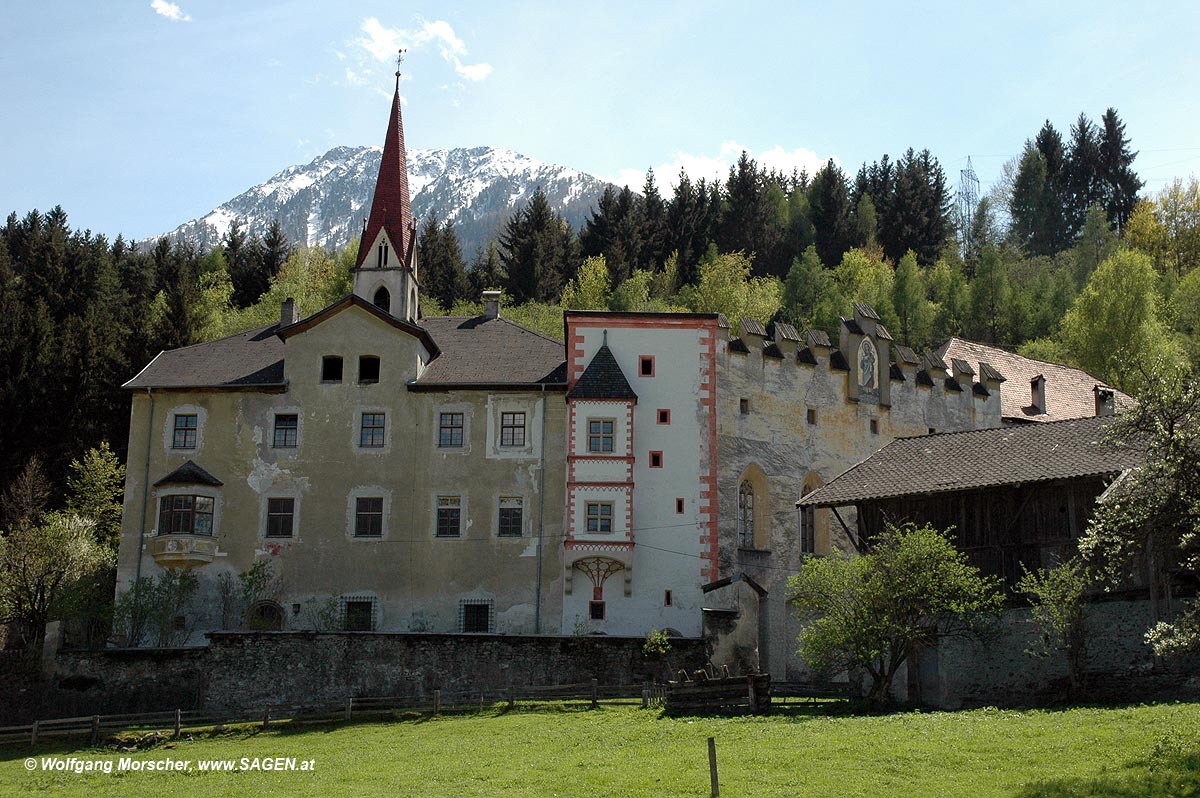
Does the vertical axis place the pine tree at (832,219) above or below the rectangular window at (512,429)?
above

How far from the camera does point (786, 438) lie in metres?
49.1

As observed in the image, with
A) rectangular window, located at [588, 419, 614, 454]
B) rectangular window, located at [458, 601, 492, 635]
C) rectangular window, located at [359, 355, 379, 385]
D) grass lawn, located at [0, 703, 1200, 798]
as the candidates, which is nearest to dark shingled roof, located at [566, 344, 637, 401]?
rectangular window, located at [588, 419, 614, 454]

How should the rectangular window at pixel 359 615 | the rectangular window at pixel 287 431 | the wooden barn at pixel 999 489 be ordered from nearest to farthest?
the wooden barn at pixel 999 489, the rectangular window at pixel 359 615, the rectangular window at pixel 287 431

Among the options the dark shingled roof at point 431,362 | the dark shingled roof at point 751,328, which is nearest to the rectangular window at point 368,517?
the dark shingled roof at point 431,362

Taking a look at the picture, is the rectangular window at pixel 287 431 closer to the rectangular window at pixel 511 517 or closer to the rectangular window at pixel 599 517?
the rectangular window at pixel 511 517

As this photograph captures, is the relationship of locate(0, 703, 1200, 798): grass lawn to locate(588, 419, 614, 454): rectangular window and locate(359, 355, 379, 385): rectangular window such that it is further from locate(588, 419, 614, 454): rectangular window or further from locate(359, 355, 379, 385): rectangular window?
locate(359, 355, 379, 385): rectangular window

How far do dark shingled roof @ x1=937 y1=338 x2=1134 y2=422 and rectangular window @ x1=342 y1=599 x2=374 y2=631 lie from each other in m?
27.9

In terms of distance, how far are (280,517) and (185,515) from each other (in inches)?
125

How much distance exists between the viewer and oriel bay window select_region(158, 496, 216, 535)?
44.9m

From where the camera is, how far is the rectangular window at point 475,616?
144 feet

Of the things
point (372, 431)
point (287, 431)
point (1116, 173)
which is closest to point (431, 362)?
point (372, 431)

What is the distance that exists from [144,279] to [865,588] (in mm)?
57940

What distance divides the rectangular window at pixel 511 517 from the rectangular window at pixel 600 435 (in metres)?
3.17

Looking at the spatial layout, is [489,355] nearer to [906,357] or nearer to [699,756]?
[906,357]
